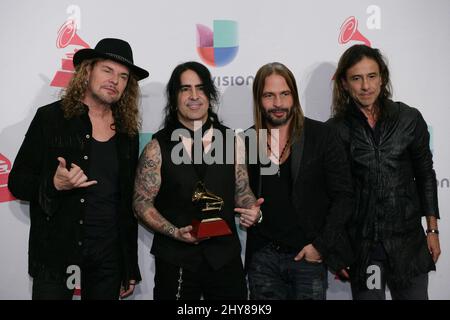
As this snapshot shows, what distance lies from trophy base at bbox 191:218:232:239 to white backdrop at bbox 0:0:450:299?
0.94 metres

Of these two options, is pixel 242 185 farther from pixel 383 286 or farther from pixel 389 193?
pixel 383 286

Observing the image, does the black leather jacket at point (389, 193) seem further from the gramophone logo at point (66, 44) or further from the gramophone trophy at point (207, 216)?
the gramophone logo at point (66, 44)

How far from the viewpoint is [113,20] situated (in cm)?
321

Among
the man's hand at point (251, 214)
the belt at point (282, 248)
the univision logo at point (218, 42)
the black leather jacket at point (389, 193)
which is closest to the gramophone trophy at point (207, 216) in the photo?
the man's hand at point (251, 214)

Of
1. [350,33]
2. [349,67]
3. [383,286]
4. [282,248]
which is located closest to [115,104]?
[282,248]

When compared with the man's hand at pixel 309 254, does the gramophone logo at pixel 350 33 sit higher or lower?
higher

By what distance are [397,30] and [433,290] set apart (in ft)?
6.71

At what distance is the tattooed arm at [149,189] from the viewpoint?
2.39 metres

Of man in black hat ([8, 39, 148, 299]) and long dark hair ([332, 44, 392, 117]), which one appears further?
long dark hair ([332, 44, 392, 117])

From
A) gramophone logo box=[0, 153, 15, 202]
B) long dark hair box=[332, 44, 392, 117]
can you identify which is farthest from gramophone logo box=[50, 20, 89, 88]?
long dark hair box=[332, 44, 392, 117]

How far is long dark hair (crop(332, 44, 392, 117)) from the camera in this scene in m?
2.63

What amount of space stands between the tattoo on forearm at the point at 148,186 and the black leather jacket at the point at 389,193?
3.91 ft

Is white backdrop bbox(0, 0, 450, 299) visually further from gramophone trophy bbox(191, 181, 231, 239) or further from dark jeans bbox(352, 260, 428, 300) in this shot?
gramophone trophy bbox(191, 181, 231, 239)
